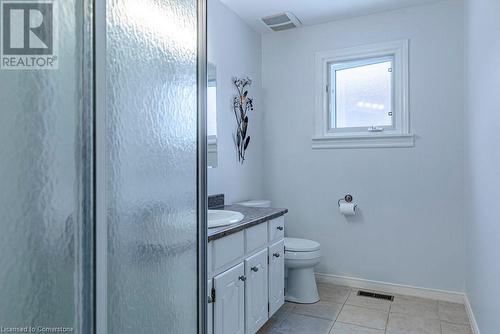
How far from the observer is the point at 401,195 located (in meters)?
2.88

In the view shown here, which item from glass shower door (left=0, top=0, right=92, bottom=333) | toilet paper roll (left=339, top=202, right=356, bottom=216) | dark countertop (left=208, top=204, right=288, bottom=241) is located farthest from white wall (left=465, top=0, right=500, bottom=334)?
glass shower door (left=0, top=0, right=92, bottom=333)

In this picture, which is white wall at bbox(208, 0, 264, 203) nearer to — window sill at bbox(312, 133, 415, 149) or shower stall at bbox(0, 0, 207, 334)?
window sill at bbox(312, 133, 415, 149)

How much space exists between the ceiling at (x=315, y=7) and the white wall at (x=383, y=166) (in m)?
0.10

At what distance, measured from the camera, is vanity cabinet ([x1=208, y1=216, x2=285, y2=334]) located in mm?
1618

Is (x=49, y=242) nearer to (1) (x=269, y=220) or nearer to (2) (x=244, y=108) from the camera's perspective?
(1) (x=269, y=220)

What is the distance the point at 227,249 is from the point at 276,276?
78 centimetres

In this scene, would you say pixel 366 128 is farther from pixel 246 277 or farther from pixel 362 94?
pixel 246 277

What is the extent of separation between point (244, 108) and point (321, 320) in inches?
74.9

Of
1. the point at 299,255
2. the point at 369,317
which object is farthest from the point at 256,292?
the point at 369,317

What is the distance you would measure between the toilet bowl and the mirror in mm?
967

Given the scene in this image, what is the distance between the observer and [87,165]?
0.69 m

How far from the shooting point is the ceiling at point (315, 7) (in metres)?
2.73

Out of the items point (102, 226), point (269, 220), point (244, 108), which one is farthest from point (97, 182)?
point (244, 108)

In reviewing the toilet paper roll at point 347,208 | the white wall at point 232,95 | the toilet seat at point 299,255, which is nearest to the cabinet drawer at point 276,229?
the toilet seat at point 299,255
